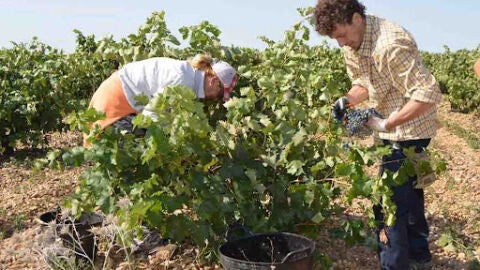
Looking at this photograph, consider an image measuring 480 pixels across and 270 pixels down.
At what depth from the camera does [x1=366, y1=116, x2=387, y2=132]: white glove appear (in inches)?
124

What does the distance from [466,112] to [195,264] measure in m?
9.07

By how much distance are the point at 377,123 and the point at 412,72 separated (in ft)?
1.15

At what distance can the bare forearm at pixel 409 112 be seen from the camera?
2.98 m

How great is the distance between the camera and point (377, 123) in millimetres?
3186

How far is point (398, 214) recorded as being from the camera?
3.32m

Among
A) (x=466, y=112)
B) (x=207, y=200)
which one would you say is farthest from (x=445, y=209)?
(x=466, y=112)

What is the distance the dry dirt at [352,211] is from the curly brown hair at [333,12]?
135cm

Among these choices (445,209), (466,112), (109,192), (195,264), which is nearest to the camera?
(109,192)

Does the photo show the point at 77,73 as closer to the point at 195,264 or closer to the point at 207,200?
the point at 195,264

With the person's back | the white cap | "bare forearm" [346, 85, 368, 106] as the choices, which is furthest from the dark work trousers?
the person's back

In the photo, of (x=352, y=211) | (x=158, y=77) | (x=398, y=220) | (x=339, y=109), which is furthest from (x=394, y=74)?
(x=352, y=211)

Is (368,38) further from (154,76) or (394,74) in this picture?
(154,76)

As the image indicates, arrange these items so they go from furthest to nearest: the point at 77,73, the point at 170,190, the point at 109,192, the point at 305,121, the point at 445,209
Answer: the point at 77,73 → the point at 445,209 → the point at 305,121 → the point at 170,190 → the point at 109,192

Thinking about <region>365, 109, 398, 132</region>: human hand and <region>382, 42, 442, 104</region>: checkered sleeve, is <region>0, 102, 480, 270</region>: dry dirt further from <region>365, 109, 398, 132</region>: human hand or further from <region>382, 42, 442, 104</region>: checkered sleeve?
<region>382, 42, 442, 104</region>: checkered sleeve
